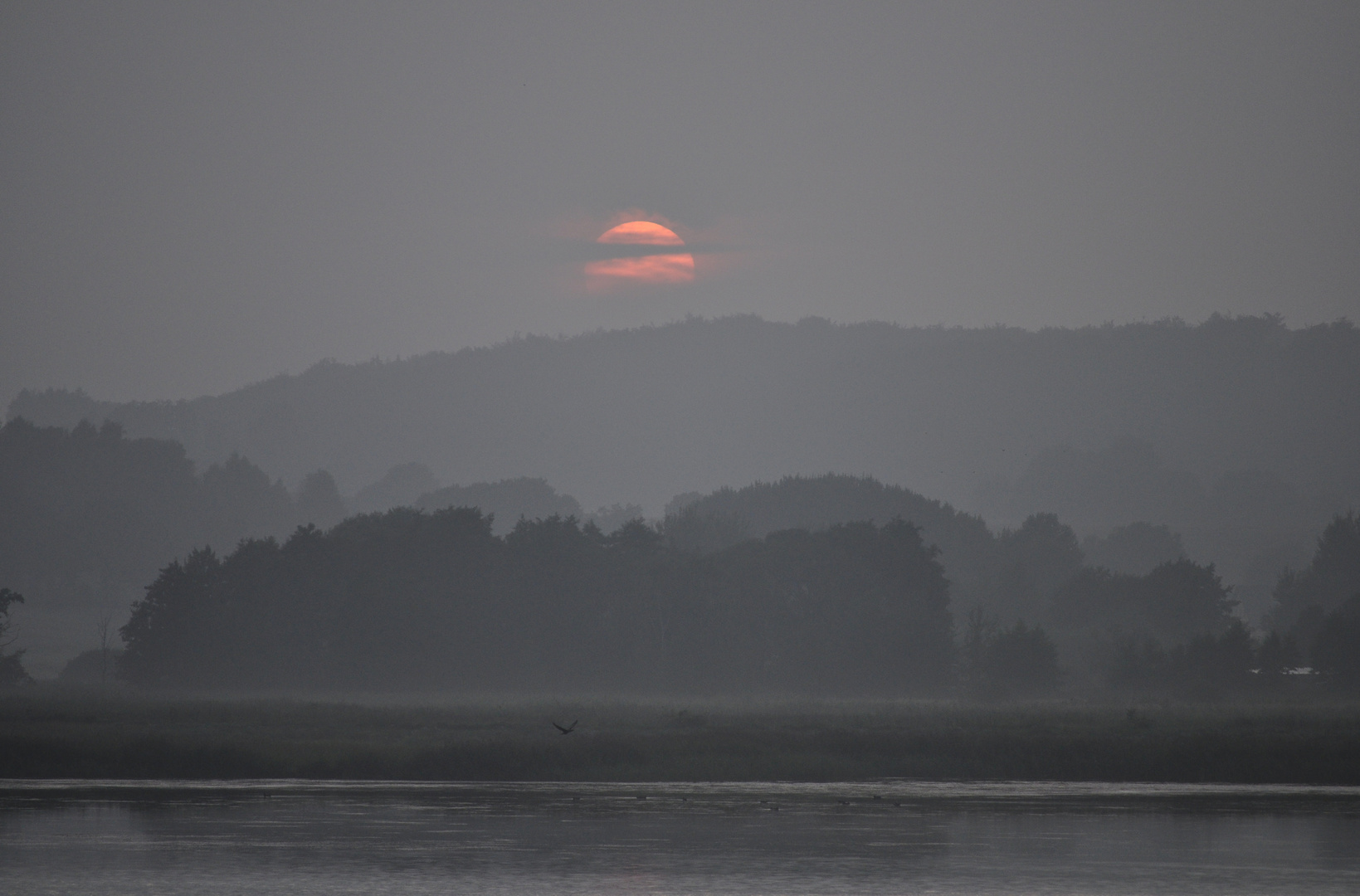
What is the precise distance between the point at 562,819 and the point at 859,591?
230ft

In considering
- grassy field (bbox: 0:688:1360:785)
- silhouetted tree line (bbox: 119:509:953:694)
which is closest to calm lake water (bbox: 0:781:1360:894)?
grassy field (bbox: 0:688:1360:785)

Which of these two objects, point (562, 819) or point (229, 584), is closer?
point (562, 819)

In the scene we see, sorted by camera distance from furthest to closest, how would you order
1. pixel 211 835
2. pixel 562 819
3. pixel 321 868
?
pixel 562 819
pixel 211 835
pixel 321 868

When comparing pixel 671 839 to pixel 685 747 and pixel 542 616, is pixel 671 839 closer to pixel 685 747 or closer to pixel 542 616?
pixel 685 747

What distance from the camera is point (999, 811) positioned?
53.2 meters

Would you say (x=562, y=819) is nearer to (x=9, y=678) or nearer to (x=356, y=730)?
(x=356, y=730)

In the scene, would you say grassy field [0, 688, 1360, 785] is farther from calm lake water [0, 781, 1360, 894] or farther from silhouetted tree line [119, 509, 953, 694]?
silhouetted tree line [119, 509, 953, 694]

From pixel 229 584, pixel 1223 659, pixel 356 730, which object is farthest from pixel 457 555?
pixel 1223 659

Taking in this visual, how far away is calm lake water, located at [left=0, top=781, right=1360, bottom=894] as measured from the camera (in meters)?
39.8

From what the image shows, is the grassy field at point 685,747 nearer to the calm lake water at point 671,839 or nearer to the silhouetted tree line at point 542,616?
the calm lake water at point 671,839

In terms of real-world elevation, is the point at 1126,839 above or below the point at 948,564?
below

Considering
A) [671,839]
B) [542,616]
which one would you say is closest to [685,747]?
[671,839]

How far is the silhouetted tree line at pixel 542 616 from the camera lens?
111625mm

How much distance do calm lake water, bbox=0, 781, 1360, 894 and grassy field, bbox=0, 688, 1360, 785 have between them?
3.40 meters
